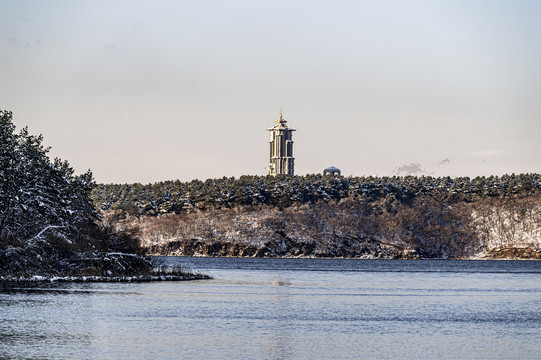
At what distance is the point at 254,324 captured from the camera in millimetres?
52062

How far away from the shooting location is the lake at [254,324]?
132 feet

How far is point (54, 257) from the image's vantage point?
83.5m

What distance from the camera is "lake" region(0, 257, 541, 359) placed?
40.2m

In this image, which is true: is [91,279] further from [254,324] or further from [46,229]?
[254,324]

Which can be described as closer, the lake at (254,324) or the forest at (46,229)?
the lake at (254,324)

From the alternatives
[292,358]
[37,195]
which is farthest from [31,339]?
[37,195]

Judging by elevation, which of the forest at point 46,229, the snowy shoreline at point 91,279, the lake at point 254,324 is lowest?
the lake at point 254,324

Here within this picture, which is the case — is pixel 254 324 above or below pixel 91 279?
below

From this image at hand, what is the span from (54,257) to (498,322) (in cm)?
4499

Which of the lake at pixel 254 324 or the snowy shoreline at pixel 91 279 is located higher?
the snowy shoreline at pixel 91 279

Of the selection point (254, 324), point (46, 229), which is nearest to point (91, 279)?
point (46, 229)

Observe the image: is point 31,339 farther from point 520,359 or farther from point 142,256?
point 142,256

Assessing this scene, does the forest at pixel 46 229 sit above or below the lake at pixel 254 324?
above

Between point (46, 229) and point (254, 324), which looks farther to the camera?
point (46, 229)
